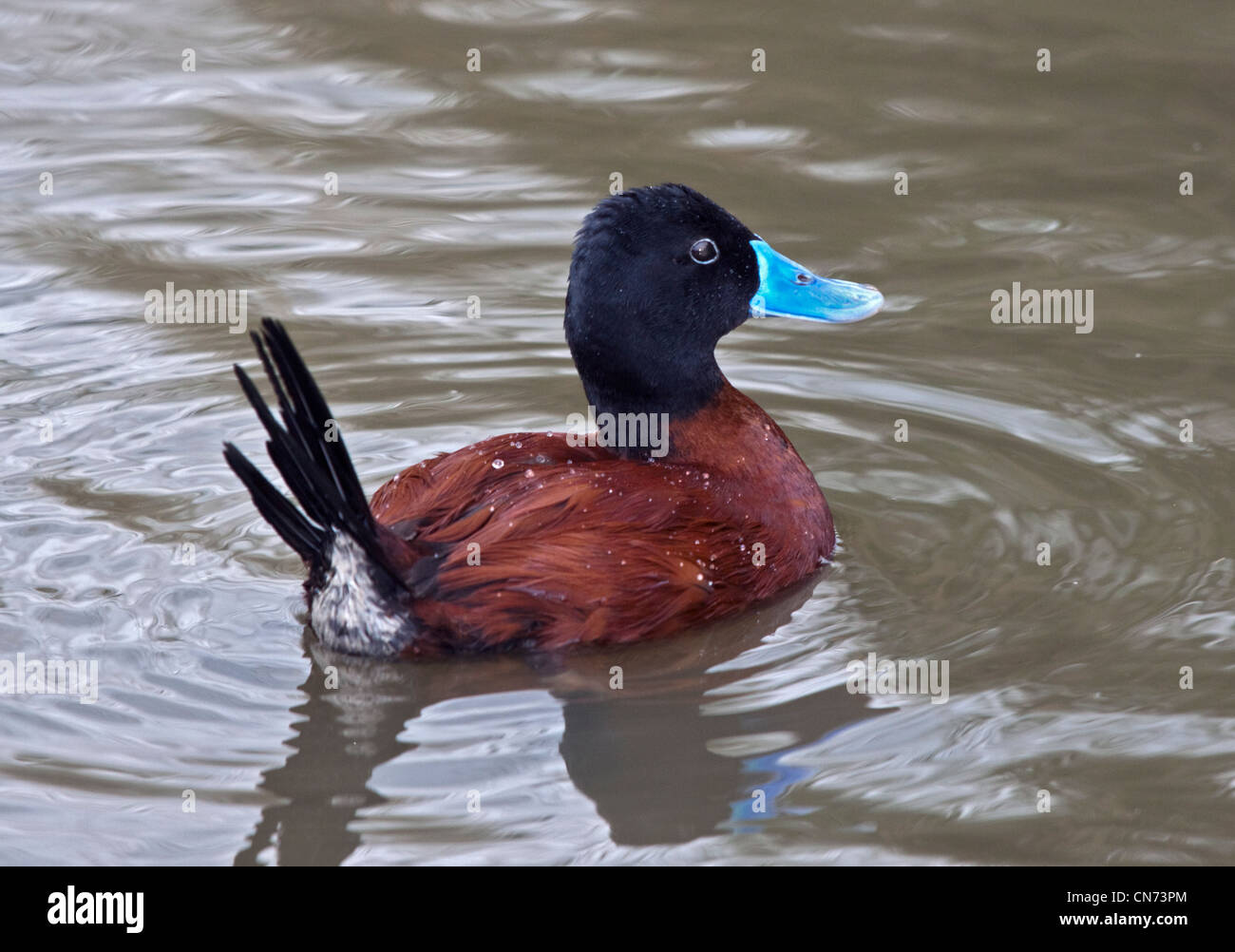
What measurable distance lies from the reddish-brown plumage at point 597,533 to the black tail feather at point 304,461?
0.27 m

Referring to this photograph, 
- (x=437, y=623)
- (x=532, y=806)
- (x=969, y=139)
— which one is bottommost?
(x=532, y=806)

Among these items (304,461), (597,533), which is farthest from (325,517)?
(597,533)

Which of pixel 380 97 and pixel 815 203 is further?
pixel 380 97

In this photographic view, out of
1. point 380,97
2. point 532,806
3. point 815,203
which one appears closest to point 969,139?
point 815,203

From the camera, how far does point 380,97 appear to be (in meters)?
9.18

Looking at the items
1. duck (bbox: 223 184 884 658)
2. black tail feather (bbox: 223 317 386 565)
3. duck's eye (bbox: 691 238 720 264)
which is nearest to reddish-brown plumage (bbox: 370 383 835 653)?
duck (bbox: 223 184 884 658)

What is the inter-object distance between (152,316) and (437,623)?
10.6ft

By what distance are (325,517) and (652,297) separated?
1246mm

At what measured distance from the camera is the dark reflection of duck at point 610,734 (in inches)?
158

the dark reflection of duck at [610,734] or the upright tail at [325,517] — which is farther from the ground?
the upright tail at [325,517]

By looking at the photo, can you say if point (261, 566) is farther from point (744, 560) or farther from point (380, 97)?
point (380, 97)

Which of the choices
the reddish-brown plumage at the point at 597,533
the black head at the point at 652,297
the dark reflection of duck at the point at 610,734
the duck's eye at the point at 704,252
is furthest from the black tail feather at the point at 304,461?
the duck's eye at the point at 704,252

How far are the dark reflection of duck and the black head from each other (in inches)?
29.8

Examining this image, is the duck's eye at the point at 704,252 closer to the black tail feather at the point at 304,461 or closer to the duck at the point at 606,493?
the duck at the point at 606,493
